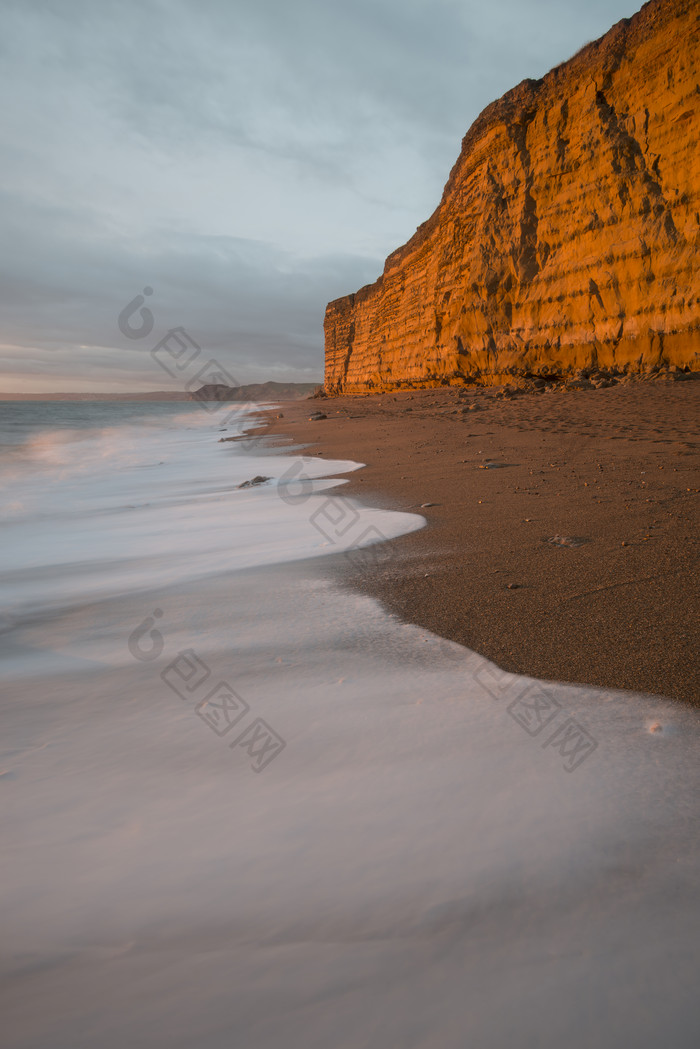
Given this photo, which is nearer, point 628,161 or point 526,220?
point 628,161

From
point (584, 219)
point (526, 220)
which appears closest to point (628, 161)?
point (584, 219)

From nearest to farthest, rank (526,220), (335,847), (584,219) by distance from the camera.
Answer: (335,847), (584,219), (526,220)

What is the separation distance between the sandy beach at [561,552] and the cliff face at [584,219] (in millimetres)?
4286

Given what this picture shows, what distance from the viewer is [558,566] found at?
7.73ft

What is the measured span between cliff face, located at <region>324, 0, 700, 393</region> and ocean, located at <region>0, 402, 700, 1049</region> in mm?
9409

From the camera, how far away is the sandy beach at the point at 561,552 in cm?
168

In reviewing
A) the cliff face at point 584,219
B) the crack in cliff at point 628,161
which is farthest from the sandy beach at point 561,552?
the crack in cliff at point 628,161

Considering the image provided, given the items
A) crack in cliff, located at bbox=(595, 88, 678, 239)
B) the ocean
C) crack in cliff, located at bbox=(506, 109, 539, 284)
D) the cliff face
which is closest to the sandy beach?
the ocean

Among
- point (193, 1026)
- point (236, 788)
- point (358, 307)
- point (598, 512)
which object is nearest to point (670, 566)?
point (598, 512)

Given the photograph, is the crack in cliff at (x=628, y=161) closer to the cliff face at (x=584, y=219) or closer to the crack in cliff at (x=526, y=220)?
the cliff face at (x=584, y=219)

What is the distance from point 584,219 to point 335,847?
12.7 meters

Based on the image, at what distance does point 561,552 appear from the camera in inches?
99.5

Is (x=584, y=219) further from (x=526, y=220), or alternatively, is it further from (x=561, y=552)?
(x=561, y=552)

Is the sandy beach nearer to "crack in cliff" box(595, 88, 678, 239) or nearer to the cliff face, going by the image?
the cliff face
